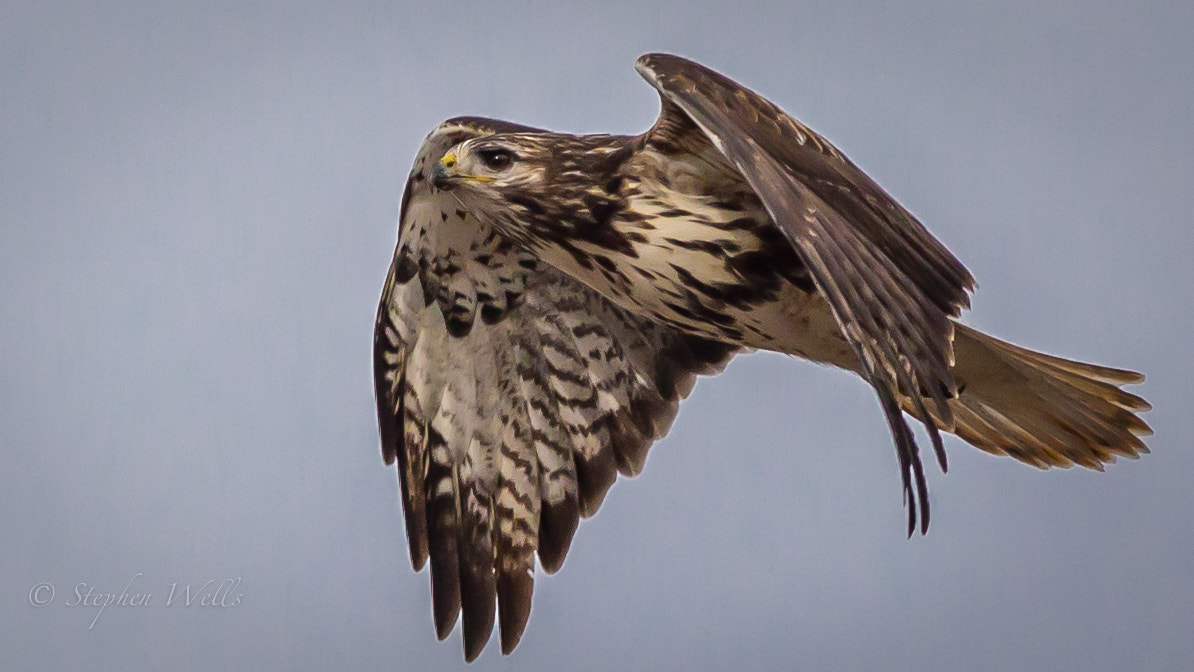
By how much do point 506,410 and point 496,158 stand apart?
2.89ft

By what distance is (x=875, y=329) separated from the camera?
10.0 ft

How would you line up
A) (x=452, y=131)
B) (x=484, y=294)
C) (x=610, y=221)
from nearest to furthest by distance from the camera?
(x=610, y=221) → (x=452, y=131) → (x=484, y=294)

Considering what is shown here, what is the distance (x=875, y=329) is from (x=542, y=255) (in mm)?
922

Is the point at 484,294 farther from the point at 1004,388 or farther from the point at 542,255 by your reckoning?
the point at 1004,388

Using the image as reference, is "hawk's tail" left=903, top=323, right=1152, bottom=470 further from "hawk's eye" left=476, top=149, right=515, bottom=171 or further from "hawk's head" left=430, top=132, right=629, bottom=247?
"hawk's eye" left=476, top=149, right=515, bottom=171

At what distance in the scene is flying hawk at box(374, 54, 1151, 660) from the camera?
125 inches

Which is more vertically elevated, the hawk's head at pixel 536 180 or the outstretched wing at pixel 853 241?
the hawk's head at pixel 536 180

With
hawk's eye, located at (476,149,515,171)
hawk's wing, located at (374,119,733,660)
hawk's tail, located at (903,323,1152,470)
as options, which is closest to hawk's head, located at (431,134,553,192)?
hawk's eye, located at (476,149,515,171)

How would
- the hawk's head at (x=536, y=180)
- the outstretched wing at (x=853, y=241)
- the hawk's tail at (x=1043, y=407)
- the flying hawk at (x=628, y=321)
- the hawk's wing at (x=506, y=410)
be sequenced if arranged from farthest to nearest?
the hawk's wing at (x=506, y=410)
the hawk's tail at (x=1043, y=407)
the hawk's head at (x=536, y=180)
the flying hawk at (x=628, y=321)
the outstretched wing at (x=853, y=241)

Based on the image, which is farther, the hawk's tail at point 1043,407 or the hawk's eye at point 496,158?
the hawk's tail at point 1043,407

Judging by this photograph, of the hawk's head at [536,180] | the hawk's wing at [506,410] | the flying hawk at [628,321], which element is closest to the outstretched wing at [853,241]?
the flying hawk at [628,321]

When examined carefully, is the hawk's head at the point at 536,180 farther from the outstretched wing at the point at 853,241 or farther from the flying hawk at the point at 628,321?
the outstretched wing at the point at 853,241

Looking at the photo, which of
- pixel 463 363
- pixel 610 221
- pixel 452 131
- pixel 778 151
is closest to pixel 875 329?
pixel 778 151

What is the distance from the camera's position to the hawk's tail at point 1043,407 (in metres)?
3.85
